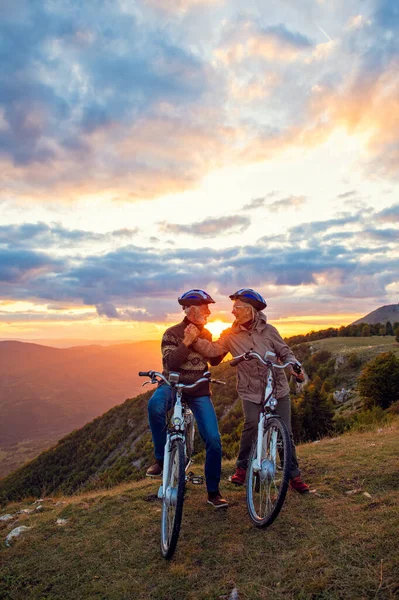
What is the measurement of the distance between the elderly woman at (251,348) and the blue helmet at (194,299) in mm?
457

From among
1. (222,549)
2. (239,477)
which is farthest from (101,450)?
(222,549)

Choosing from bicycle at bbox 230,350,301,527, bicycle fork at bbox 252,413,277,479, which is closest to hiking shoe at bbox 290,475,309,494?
bicycle at bbox 230,350,301,527

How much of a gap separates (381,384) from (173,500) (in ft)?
68.7

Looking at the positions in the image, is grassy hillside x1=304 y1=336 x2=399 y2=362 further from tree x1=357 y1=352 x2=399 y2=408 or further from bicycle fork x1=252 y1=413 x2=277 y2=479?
bicycle fork x1=252 y1=413 x2=277 y2=479

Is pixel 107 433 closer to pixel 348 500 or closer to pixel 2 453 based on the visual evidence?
pixel 348 500

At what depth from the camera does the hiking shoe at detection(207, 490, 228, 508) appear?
575 cm

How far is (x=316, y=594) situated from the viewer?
137 inches

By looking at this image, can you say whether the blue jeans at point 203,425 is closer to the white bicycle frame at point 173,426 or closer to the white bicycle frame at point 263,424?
the white bicycle frame at point 173,426

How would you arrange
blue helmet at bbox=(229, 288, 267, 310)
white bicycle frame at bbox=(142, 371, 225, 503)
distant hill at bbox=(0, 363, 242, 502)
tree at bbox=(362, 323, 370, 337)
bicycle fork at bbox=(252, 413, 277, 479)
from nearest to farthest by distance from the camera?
white bicycle frame at bbox=(142, 371, 225, 503) < bicycle fork at bbox=(252, 413, 277, 479) < blue helmet at bbox=(229, 288, 267, 310) < distant hill at bbox=(0, 363, 242, 502) < tree at bbox=(362, 323, 370, 337)

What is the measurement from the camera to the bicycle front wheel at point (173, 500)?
4473mm

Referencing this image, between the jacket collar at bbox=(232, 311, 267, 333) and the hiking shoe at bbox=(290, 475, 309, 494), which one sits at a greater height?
Result: the jacket collar at bbox=(232, 311, 267, 333)

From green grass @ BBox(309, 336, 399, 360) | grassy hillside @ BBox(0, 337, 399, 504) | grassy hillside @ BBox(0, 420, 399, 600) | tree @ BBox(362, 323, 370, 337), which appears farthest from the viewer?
tree @ BBox(362, 323, 370, 337)

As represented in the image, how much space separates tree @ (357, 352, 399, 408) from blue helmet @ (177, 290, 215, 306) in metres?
19.7

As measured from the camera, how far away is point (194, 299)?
6199 millimetres
